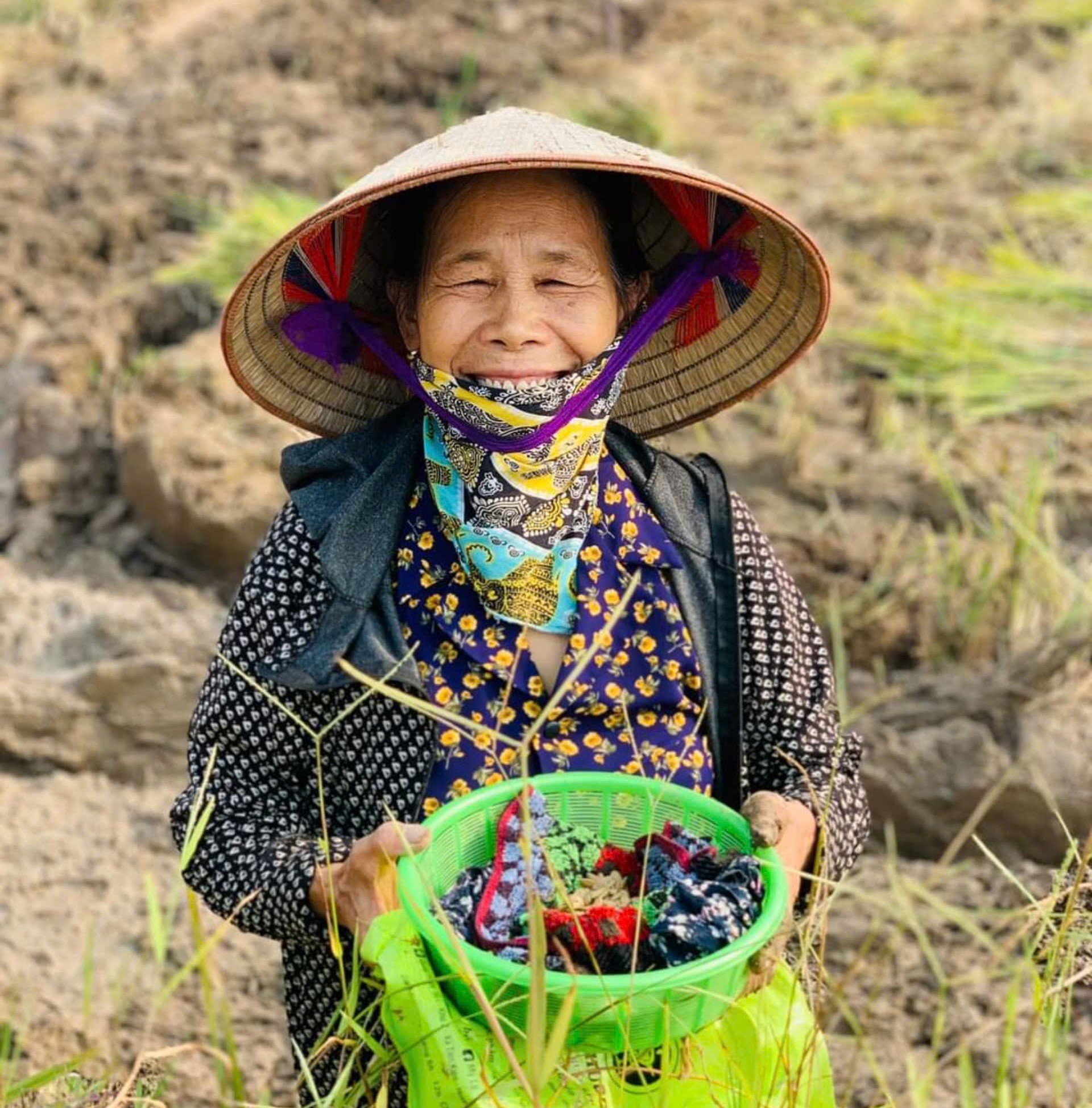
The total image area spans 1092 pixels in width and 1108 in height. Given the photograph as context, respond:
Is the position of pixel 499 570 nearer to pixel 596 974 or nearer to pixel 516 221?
pixel 516 221

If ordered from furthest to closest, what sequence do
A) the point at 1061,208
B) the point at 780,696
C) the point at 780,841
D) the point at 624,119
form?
the point at 624,119, the point at 1061,208, the point at 780,696, the point at 780,841

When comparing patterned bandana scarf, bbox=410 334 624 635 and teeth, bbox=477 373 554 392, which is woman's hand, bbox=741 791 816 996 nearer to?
patterned bandana scarf, bbox=410 334 624 635

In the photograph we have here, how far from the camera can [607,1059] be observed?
4.99ft

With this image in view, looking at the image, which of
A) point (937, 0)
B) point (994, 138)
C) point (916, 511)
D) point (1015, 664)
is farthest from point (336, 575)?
point (937, 0)

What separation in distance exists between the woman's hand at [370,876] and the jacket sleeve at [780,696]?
1.73ft

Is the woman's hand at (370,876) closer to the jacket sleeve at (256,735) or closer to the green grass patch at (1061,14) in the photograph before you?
the jacket sleeve at (256,735)

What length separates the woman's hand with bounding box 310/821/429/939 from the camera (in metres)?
1.59

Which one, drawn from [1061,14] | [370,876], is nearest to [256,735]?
[370,876]

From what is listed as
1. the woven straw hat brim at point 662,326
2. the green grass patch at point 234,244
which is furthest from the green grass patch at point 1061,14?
the woven straw hat brim at point 662,326

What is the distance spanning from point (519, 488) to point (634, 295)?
12.7 inches

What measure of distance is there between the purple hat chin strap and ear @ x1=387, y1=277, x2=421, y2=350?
31 millimetres

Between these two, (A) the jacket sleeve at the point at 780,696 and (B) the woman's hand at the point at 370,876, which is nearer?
(B) the woman's hand at the point at 370,876

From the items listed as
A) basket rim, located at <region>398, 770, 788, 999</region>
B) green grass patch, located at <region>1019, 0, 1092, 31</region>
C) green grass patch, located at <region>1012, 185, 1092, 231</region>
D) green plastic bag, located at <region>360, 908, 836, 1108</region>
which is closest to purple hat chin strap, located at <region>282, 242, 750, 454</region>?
basket rim, located at <region>398, 770, 788, 999</region>

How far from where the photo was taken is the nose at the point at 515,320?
71.0 inches
